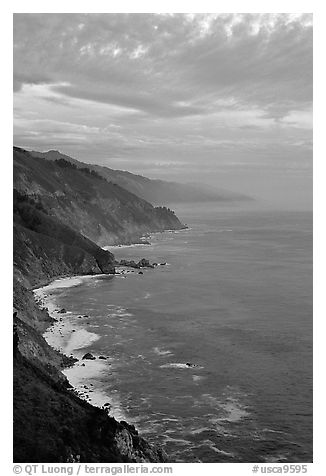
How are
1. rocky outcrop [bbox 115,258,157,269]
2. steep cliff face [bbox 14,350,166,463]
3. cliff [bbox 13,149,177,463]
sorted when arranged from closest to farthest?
steep cliff face [bbox 14,350,166,463] → cliff [bbox 13,149,177,463] → rocky outcrop [bbox 115,258,157,269]

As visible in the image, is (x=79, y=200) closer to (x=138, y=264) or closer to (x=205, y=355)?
(x=138, y=264)

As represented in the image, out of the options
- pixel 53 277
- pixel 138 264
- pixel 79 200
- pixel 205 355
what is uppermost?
pixel 79 200

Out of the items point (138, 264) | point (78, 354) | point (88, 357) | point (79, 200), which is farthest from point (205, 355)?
point (79, 200)

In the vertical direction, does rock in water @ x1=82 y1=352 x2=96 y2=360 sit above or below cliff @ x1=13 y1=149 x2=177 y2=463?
below

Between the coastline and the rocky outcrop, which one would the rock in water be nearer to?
the coastline

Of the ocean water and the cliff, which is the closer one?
the cliff

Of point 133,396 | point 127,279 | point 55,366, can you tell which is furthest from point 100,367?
point 127,279

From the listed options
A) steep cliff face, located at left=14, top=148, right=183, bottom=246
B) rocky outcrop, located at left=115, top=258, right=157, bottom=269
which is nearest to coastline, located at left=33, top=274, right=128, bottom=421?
rocky outcrop, located at left=115, top=258, right=157, bottom=269

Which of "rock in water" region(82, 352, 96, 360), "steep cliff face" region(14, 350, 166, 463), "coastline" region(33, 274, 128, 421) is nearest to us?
"steep cliff face" region(14, 350, 166, 463)
